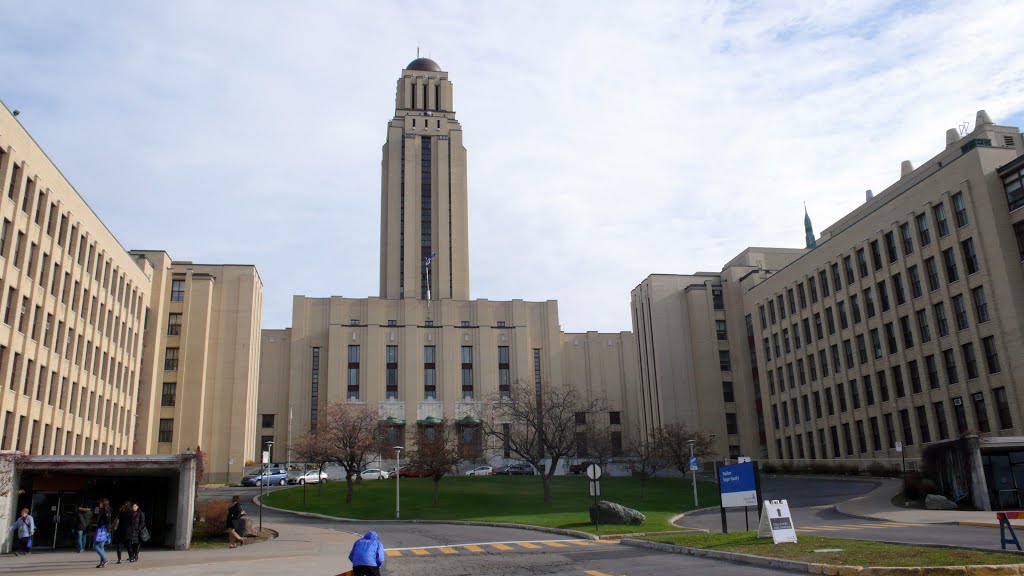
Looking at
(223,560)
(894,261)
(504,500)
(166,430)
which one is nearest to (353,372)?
(166,430)

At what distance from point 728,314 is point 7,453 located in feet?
239

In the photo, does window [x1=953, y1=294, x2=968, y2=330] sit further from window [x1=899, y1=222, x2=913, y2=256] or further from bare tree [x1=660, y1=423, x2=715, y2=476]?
bare tree [x1=660, y1=423, x2=715, y2=476]

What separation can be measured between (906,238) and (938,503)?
89.1 feet

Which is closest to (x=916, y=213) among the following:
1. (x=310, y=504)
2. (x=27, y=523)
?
(x=310, y=504)

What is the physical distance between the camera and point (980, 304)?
48844mm

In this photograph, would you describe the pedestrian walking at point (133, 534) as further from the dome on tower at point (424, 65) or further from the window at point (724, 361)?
the dome on tower at point (424, 65)

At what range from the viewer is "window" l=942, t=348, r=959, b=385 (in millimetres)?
51312

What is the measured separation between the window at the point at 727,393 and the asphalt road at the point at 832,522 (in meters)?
25.2

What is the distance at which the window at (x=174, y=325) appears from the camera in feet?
240

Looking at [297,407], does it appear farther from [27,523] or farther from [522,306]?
[27,523]

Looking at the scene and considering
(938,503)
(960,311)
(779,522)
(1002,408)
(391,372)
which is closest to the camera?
(779,522)

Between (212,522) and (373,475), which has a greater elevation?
(373,475)

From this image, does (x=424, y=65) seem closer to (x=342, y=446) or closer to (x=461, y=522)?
(x=342, y=446)

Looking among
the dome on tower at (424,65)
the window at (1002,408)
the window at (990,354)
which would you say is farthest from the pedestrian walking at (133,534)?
the dome on tower at (424,65)
